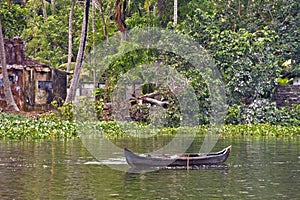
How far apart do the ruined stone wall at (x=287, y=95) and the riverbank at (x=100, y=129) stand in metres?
3.70

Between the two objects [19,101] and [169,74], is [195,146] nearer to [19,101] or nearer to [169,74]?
[169,74]

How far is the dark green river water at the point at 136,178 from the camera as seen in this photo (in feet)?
60.0

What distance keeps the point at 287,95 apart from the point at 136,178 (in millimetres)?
25226

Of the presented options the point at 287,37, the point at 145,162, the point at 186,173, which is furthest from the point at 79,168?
the point at 287,37

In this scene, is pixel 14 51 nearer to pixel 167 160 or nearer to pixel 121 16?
pixel 121 16

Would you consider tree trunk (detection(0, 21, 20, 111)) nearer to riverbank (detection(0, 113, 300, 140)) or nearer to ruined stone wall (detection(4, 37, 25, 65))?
riverbank (detection(0, 113, 300, 140))

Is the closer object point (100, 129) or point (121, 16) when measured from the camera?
point (100, 129)

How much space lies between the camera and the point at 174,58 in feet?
140

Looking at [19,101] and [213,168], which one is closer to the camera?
[213,168]

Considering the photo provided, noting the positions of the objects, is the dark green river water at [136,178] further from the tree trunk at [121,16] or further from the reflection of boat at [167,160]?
the tree trunk at [121,16]

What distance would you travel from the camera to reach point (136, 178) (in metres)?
21.6

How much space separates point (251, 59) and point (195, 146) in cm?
1251

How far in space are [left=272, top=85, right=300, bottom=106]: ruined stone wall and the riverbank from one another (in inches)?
146

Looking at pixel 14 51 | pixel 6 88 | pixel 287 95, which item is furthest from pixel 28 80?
pixel 287 95
